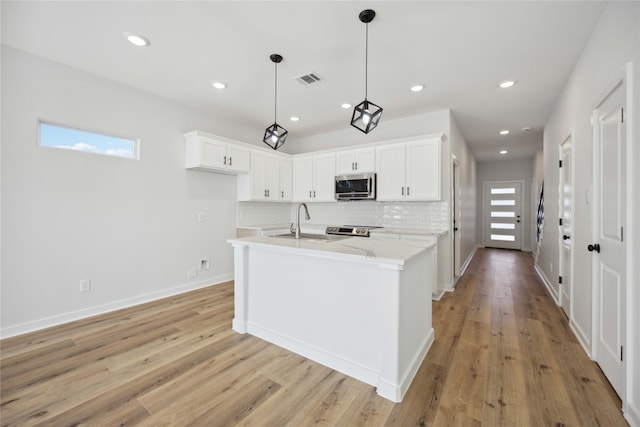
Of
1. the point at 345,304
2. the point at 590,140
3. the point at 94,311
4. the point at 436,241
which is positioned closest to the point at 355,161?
the point at 436,241

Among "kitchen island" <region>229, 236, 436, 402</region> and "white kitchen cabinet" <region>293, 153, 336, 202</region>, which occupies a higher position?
"white kitchen cabinet" <region>293, 153, 336, 202</region>

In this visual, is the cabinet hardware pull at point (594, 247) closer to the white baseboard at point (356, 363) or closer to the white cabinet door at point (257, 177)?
the white baseboard at point (356, 363)

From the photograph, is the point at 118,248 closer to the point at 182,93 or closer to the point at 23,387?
the point at 23,387

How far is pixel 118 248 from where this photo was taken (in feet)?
10.8

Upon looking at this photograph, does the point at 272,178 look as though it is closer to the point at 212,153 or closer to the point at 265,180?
the point at 265,180

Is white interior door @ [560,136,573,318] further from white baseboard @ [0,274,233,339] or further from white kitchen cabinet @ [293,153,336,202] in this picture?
white baseboard @ [0,274,233,339]

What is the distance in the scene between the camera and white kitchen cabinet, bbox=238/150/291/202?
4.61 metres

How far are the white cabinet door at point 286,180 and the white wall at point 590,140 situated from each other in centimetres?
413

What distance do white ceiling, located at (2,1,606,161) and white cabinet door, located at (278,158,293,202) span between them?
4.83 ft

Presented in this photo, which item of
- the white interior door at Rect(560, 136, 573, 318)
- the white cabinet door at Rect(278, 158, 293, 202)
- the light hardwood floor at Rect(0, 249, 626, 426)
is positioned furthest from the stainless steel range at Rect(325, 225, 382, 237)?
the white interior door at Rect(560, 136, 573, 318)

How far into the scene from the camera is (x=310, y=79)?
125 inches

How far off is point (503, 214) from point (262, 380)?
908 cm

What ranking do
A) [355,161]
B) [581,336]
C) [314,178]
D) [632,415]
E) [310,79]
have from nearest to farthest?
[632,415] → [581,336] → [310,79] → [355,161] → [314,178]

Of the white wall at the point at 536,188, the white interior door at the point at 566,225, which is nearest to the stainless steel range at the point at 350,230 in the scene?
the white interior door at the point at 566,225
